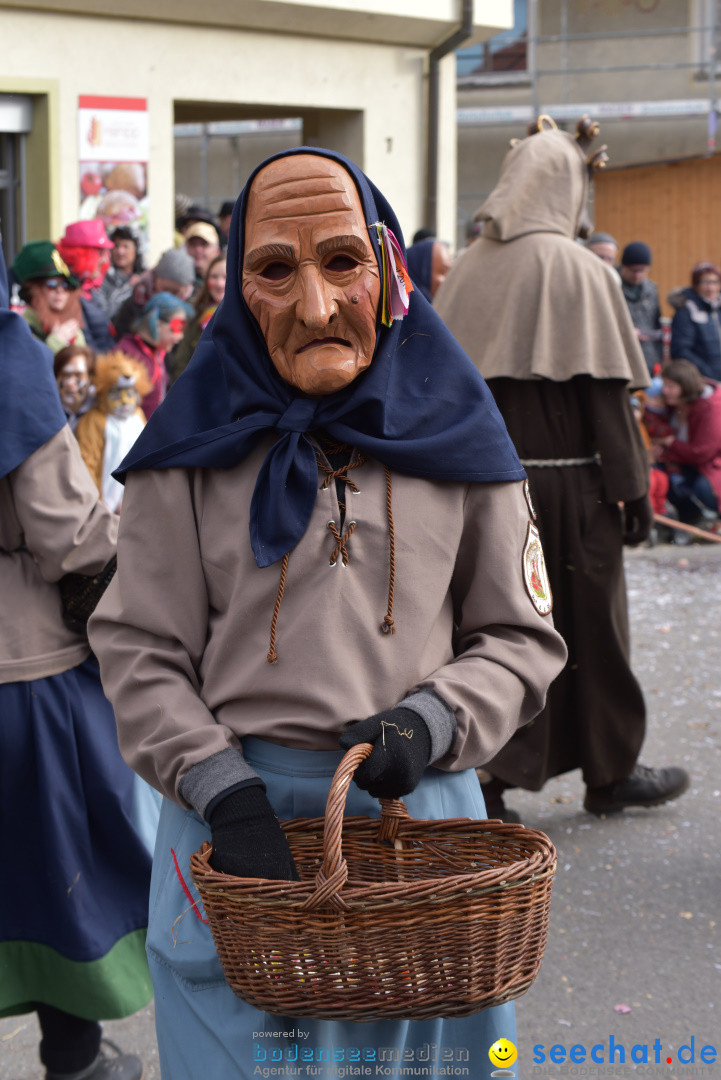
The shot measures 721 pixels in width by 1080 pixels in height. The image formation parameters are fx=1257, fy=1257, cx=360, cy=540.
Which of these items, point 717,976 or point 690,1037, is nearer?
point 690,1037

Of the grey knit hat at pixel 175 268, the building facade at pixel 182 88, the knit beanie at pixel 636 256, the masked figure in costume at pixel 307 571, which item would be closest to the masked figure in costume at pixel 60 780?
the masked figure in costume at pixel 307 571

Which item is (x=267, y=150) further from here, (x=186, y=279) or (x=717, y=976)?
(x=717, y=976)

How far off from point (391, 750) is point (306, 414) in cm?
56

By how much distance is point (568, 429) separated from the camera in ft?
14.9

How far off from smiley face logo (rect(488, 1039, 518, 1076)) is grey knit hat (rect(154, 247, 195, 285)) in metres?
7.20

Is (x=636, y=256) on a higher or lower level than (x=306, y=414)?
higher

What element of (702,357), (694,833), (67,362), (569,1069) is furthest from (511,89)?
(569,1069)

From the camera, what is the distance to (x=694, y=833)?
4527 mm

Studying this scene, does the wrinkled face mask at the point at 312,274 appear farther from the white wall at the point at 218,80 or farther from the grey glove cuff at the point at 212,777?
the white wall at the point at 218,80

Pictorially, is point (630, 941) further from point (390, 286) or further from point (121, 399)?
point (121, 399)

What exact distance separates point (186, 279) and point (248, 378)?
680cm

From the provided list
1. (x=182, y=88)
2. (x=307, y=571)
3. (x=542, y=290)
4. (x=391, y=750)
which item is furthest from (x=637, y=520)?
(x=182, y=88)

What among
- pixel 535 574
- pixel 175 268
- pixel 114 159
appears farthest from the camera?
pixel 114 159

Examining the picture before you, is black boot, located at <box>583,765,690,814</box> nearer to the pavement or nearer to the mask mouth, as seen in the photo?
the pavement
